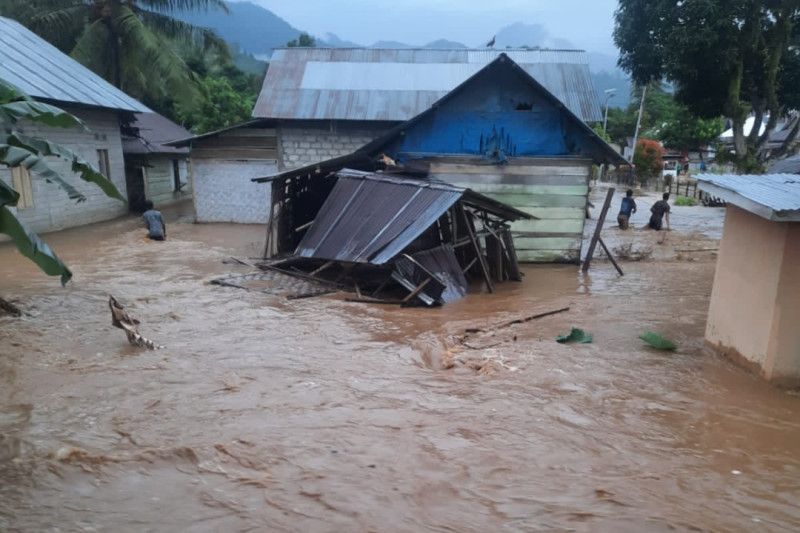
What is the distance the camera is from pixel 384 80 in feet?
58.8

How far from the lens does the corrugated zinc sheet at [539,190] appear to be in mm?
12867

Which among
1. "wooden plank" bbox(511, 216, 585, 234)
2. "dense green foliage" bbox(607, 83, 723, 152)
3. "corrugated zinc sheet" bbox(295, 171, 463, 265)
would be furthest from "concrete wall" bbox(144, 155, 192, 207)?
"dense green foliage" bbox(607, 83, 723, 152)

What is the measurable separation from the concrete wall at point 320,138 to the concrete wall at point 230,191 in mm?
866

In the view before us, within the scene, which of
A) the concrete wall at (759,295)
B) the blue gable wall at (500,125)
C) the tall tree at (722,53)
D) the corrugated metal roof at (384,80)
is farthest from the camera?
the tall tree at (722,53)

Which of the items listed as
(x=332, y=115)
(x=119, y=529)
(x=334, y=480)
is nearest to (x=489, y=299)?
(x=334, y=480)

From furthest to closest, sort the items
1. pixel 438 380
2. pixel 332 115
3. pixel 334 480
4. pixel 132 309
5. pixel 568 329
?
pixel 332 115, pixel 132 309, pixel 568 329, pixel 438 380, pixel 334 480

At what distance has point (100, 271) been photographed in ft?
37.0

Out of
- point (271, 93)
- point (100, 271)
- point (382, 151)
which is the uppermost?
point (271, 93)

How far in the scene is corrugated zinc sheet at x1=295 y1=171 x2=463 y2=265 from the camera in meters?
9.14

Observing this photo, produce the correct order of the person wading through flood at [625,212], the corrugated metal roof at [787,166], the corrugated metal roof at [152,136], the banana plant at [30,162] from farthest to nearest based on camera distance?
the corrugated metal roof at [152,136], the person wading through flood at [625,212], the corrugated metal roof at [787,166], the banana plant at [30,162]

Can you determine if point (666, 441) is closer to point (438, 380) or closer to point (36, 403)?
point (438, 380)

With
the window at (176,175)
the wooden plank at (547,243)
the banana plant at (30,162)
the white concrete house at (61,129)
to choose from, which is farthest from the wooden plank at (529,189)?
the window at (176,175)

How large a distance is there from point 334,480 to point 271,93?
15112 mm

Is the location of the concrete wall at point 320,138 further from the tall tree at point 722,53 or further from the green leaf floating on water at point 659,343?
the green leaf floating on water at point 659,343
